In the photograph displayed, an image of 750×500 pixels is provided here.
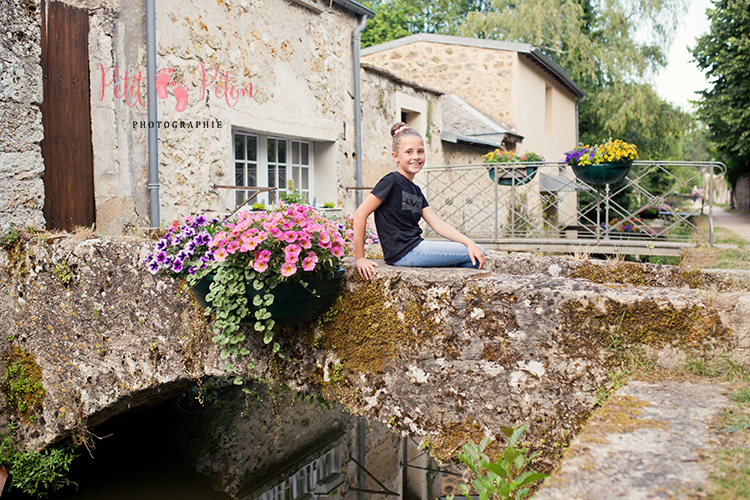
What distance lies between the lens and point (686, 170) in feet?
131

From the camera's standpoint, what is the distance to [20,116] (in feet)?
12.7

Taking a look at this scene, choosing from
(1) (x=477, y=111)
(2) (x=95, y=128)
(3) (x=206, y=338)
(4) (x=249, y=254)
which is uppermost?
(1) (x=477, y=111)

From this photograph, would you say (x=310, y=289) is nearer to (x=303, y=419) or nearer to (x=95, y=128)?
(x=95, y=128)

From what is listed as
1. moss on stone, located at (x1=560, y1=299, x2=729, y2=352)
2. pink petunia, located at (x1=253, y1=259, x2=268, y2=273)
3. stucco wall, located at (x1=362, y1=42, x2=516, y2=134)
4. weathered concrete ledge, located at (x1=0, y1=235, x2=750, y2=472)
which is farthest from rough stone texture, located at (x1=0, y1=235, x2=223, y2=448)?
stucco wall, located at (x1=362, y1=42, x2=516, y2=134)

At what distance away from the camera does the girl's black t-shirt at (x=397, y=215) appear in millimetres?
2604

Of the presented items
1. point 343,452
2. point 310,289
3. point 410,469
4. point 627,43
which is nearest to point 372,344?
point 310,289

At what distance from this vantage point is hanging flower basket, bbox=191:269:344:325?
2361mm

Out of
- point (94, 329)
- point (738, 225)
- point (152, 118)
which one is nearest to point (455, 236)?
point (94, 329)

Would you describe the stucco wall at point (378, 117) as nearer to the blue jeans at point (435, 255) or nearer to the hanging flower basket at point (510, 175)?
the hanging flower basket at point (510, 175)

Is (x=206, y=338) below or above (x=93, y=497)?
above

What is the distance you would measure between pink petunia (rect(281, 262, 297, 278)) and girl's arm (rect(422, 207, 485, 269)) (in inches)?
28.6

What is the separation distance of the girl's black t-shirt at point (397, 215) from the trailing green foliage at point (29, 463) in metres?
3.14

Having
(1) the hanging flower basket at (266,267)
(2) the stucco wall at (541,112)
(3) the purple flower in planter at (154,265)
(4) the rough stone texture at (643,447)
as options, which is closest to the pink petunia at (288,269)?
(1) the hanging flower basket at (266,267)

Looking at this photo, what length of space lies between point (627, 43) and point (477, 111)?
23.1 ft
